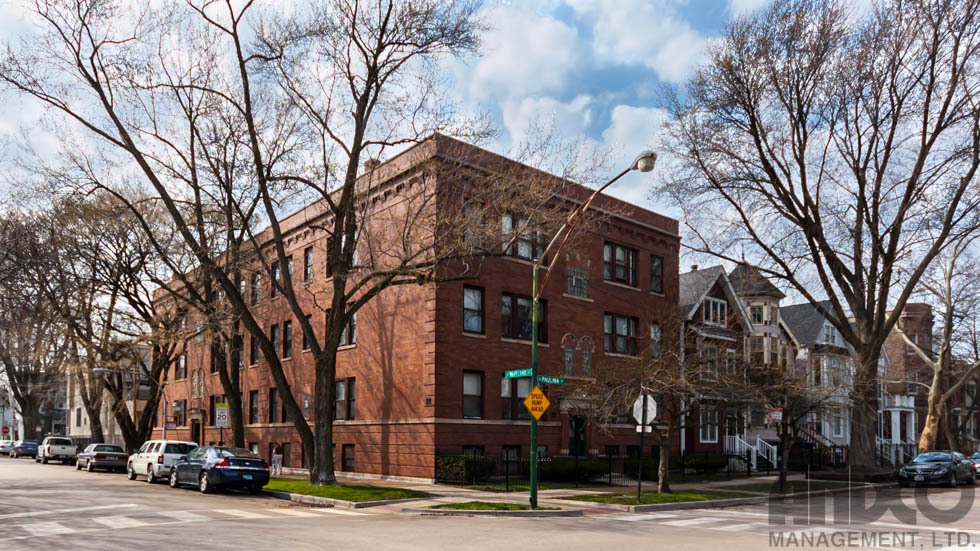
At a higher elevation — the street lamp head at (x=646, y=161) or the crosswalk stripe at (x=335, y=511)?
the street lamp head at (x=646, y=161)

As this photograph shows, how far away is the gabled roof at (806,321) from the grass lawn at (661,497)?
101 feet

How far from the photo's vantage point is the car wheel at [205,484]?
80.9 ft

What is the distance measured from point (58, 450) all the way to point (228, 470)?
3332cm

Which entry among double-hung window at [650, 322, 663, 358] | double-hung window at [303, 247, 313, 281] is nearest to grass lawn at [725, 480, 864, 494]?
double-hung window at [650, 322, 663, 358]

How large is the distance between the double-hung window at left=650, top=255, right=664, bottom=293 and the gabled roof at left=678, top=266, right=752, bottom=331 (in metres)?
2.10

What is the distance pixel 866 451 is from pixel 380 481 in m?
20.9

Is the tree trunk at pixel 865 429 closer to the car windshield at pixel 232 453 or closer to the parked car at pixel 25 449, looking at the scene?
the car windshield at pixel 232 453

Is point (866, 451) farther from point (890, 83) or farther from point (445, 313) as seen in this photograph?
point (445, 313)

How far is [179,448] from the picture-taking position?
101 ft

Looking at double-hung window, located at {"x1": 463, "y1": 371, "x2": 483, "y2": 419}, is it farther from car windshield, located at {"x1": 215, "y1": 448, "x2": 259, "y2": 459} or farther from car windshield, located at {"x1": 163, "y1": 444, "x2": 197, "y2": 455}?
car windshield, located at {"x1": 163, "y1": 444, "x2": 197, "y2": 455}

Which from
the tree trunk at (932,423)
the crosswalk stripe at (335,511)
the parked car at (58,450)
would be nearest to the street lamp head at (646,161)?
the crosswalk stripe at (335,511)

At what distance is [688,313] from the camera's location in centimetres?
3969

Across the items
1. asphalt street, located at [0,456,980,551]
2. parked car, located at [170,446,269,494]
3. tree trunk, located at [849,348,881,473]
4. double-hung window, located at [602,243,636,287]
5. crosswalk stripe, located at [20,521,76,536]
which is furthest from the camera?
double-hung window, located at [602,243,636,287]

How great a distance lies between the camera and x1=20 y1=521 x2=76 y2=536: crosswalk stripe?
1429 cm
